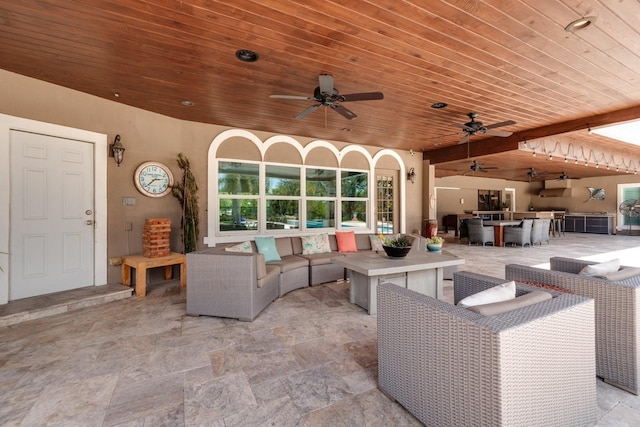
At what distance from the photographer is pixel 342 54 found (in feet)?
9.23

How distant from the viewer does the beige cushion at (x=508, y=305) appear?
4.67 feet

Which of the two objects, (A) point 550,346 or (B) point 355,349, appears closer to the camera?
(A) point 550,346

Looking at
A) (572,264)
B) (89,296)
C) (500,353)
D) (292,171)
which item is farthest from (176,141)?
(572,264)

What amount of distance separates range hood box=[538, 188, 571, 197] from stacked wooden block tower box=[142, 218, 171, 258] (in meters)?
16.8

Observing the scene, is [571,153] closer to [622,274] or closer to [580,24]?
[580,24]

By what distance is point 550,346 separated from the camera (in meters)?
1.36

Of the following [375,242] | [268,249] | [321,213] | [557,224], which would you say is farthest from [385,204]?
[557,224]

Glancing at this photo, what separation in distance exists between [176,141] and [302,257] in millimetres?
2878

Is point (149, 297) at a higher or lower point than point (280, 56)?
lower

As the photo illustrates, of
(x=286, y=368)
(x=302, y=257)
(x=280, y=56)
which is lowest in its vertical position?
(x=286, y=368)

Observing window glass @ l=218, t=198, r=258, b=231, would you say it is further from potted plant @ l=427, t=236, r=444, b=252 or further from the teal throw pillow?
potted plant @ l=427, t=236, r=444, b=252

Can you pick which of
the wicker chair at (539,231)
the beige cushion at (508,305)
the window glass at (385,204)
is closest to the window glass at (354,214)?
the window glass at (385,204)

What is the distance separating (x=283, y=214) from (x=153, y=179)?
7.96 feet

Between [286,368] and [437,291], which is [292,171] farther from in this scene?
[286,368]
